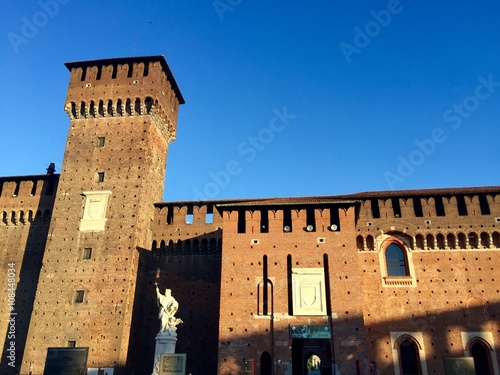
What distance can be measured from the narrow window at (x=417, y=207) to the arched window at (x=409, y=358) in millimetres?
6244

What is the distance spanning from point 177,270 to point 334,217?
9188 millimetres

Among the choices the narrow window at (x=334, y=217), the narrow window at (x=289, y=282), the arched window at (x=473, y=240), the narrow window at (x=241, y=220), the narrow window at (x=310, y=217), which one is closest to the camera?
the narrow window at (x=289, y=282)

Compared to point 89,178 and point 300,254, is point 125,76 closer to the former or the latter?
point 89,178

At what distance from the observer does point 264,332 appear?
19.8 meters

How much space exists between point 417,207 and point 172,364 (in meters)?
14.3

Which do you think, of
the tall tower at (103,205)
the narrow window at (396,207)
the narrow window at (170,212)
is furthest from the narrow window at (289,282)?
the narrow window at (170,212)

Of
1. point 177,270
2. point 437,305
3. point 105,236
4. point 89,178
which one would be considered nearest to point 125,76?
point 89,178

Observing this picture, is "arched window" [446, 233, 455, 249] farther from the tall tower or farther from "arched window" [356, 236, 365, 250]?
the tall tower

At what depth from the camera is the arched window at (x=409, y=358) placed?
20500 millimetres

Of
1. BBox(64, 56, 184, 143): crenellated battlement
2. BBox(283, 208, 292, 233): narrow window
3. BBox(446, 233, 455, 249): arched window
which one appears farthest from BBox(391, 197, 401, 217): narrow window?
BBox(64, 56, 184, 143): crenellated battlement

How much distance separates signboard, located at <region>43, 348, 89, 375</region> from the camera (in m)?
20.3

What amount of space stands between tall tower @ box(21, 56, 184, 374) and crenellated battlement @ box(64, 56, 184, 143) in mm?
61

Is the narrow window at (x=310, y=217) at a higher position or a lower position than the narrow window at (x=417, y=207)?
lower

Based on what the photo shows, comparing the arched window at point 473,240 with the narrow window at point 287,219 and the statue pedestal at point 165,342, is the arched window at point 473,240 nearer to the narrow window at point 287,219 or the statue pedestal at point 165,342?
the narrow window at point 287,219
